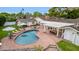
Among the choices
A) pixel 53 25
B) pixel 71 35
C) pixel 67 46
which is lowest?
pixel 67 46

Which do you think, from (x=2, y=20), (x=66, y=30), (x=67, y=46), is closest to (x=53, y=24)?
(x=66, y=30)

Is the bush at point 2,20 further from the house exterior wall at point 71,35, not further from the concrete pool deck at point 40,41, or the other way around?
the house exterior wall at point 71,35

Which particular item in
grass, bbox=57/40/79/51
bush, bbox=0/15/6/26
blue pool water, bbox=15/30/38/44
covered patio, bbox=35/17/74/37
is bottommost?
grass, bbox=57/40/79/51

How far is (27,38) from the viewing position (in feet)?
10.9

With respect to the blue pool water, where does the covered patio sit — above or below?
above

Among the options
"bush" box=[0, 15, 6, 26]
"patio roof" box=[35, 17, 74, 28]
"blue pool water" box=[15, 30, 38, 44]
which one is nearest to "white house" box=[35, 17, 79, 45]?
"patio roof" box=[35, 17, 74, 28]

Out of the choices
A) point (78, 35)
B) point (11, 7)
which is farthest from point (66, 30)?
point (11, 7)

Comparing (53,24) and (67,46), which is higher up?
(53,24)

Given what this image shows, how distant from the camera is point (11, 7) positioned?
3.31 meters

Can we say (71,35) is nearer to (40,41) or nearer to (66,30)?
(66,30)

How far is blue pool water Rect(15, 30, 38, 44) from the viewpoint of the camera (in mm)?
3311

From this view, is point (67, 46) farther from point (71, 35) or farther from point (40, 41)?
point (40, 41)

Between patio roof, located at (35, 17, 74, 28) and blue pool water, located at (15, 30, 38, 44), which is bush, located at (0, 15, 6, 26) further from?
patio roof, located at (35, 17, 74, 28)
